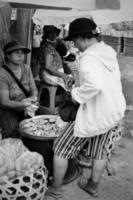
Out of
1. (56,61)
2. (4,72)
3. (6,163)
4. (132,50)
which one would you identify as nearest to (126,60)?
(132,50)

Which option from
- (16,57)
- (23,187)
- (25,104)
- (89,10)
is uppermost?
(89,10)

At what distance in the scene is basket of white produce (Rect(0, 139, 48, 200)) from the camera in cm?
291

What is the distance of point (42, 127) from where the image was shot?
3699 mm

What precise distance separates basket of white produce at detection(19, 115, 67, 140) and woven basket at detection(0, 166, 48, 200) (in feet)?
1.78

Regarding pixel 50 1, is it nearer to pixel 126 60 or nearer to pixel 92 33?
pixel 92 33

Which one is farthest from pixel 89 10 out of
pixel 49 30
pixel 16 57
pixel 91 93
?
pixel 49 30

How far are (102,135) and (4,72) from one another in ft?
5.13

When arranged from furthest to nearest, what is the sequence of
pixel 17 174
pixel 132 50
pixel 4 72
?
pixel 132 50
pixel 4 72
pixel 17 174

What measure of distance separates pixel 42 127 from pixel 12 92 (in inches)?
26.2

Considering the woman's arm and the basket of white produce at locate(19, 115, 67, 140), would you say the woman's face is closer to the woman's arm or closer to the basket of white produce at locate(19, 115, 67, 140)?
the woman's arm

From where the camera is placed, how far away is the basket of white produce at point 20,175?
291cm

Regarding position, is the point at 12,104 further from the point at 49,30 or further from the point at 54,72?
the point at 49,30

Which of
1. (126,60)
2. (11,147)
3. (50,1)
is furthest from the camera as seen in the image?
(126,60)

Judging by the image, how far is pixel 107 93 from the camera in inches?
113
